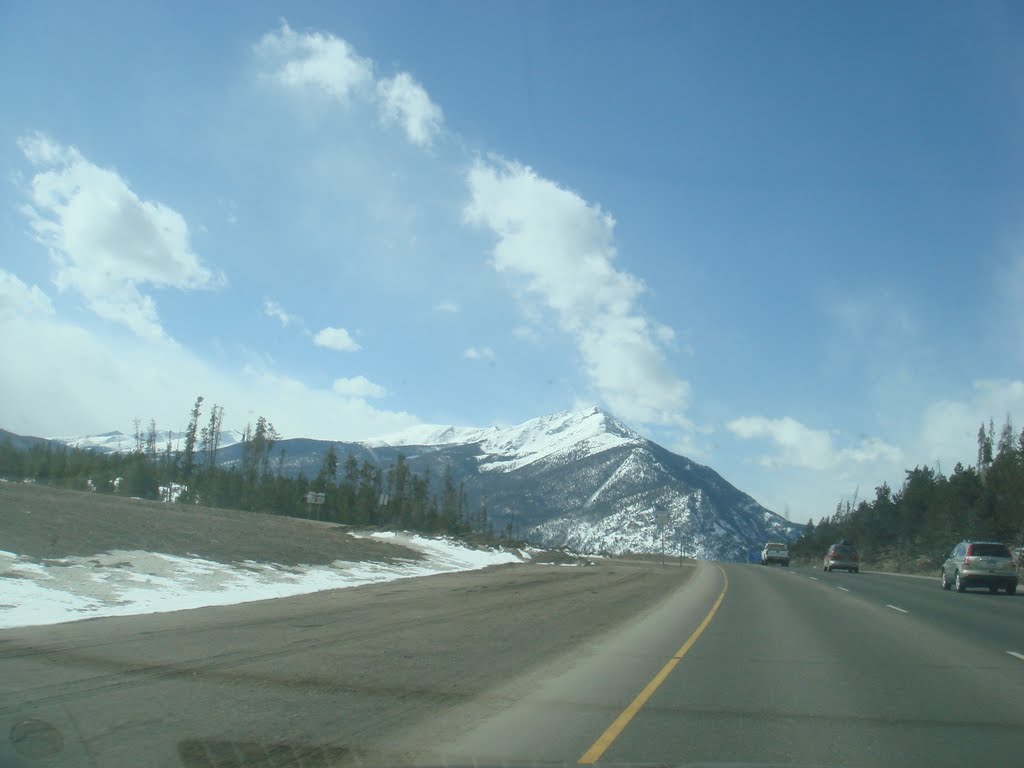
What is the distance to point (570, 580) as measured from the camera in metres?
31.2

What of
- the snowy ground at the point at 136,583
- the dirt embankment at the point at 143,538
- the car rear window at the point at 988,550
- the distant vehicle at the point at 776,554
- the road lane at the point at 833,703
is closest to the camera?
the road lane at the point at 833,703

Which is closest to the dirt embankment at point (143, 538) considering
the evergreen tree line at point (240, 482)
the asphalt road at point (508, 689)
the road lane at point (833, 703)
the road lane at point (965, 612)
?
the asphalt road at point (508, 689)

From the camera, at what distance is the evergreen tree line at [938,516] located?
6053 centimetres

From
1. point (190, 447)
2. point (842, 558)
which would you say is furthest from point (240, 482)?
point (842, 558)

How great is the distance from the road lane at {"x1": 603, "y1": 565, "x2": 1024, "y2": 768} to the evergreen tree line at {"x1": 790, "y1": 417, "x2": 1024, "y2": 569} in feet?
160

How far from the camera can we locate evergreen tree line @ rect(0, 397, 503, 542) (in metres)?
80.5

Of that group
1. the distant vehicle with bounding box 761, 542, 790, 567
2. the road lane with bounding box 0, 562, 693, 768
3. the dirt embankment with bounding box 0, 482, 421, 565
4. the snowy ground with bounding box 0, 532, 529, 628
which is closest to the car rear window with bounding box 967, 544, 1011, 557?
the road lane with bounding box 0, 562, 693, 768

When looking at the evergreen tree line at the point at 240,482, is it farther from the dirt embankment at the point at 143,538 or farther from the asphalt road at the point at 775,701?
the asphalt road at the point at 775,701

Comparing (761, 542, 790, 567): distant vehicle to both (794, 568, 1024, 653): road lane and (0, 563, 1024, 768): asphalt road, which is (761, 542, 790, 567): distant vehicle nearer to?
(794, 568, 1024, 653): road lane

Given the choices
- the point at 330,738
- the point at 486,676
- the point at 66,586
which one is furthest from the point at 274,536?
the point at 330,738

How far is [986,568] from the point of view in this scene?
30.9 meters

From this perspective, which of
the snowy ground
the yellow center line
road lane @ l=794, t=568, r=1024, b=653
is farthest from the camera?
road lane @ l=794, t=568, r=1024, b=653

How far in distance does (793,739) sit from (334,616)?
10638mm

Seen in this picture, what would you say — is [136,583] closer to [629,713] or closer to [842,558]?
[629,713]
